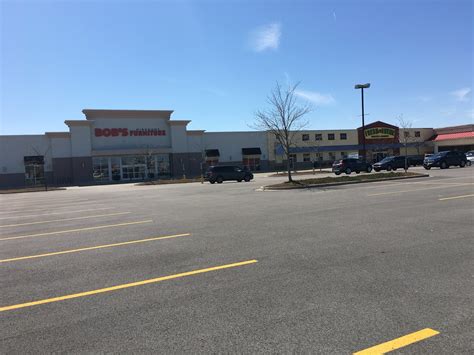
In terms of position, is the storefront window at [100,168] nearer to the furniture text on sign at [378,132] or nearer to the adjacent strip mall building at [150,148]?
the adjacent strip mall building at [150,148]

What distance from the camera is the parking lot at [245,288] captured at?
3541mm

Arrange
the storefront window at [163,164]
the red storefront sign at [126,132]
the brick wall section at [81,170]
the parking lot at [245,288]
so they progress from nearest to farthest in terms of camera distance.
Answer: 1. the parking lot at [245,288]
2. the brick wall section at [81,170]
3. the red storefront sign at [126,132]
4. the storefront window at [163,164]

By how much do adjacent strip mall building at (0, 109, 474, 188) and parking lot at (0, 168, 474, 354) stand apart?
42071 mm

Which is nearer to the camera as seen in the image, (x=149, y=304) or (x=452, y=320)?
(x=452, y=320)

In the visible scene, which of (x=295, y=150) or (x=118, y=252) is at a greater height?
(x=295, y=150)

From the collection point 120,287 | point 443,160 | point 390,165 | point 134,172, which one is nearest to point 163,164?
point 134,172

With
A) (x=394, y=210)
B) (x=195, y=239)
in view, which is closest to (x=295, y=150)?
(x=394, y=210)

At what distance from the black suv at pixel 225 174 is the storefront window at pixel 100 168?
2031 cm

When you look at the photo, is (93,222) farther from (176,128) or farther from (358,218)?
(176,128)

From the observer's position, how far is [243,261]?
6.13 m

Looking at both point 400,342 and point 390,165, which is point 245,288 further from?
point 390,165

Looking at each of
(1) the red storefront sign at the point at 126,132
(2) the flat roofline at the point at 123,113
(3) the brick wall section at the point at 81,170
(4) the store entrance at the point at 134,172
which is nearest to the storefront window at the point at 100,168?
(3) the brick wall section at the point at 81,170

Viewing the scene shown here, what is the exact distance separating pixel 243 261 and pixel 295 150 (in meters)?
58.0

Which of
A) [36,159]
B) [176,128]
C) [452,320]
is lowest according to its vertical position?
[452,320]
